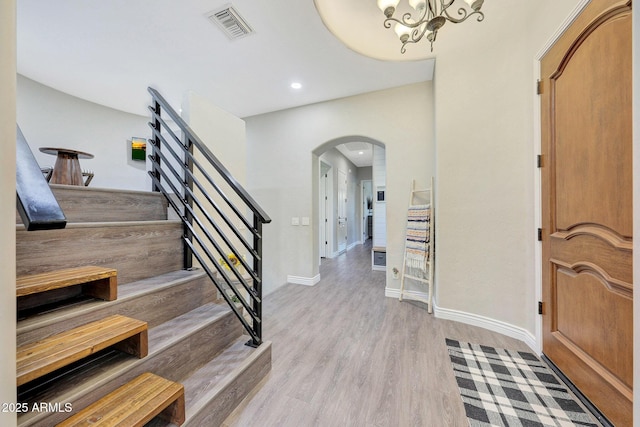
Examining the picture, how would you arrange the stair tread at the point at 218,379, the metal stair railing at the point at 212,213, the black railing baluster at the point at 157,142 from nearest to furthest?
the stair tread at the point at 218,379, the metal stair railing at the point at 212,213, the black railing baluster at the point at 157,142

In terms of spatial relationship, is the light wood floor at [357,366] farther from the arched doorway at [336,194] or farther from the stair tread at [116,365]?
the arched doorway at [336,194]

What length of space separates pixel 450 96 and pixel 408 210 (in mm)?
1338

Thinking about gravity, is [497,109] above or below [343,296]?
above

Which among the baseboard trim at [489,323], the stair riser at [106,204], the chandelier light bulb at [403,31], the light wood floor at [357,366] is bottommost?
the light wood floor at [357,366]

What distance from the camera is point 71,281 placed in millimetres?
1028

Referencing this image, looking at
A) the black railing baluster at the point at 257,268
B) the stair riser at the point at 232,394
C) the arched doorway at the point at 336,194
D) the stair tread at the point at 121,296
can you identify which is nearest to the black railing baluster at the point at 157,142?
the stair tread at the point at 121,296

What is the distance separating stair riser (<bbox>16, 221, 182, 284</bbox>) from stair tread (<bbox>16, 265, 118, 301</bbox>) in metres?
0.06

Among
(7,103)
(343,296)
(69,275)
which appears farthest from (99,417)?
(343,296)

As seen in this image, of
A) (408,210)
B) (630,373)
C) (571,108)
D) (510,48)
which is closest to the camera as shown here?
(630,373)

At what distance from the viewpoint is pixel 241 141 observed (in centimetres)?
274

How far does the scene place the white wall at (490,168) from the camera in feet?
6.81

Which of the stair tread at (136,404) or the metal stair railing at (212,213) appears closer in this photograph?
the stair tread at (136,404)

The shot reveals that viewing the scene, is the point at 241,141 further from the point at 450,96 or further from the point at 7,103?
the point at 450,96

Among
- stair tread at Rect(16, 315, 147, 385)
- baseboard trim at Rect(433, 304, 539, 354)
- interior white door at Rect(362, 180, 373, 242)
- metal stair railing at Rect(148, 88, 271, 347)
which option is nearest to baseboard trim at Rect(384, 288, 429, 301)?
baseboard trim at Rect(433, 304, 539, 354)
